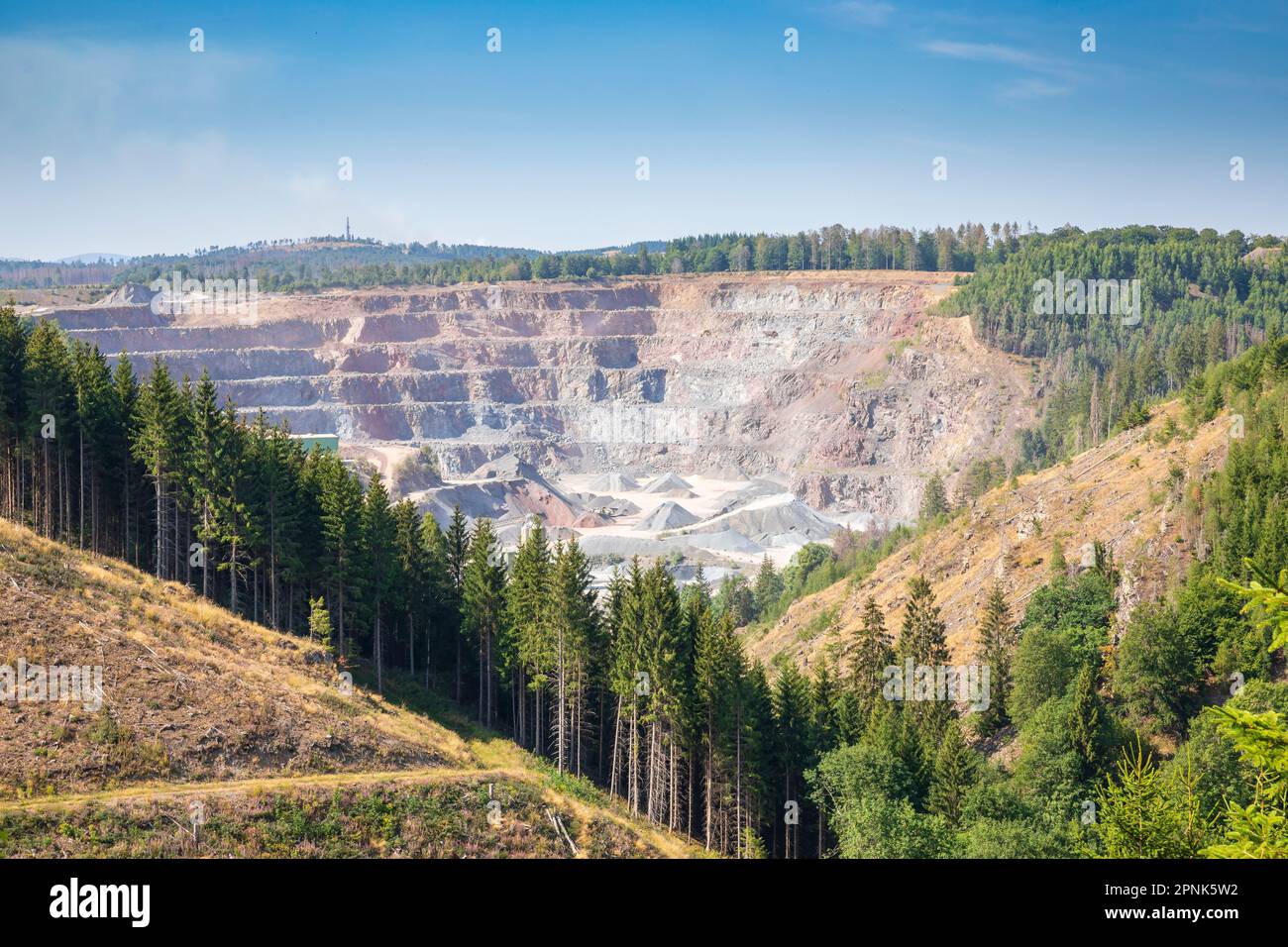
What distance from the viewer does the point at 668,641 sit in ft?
145

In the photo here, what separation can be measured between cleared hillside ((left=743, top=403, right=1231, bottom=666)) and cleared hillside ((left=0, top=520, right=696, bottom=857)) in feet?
99.1

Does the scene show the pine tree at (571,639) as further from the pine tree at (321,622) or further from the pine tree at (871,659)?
the pine tree at (871,659)

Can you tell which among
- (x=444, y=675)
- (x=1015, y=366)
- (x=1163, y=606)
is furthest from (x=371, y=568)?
(x=1015, y=366)

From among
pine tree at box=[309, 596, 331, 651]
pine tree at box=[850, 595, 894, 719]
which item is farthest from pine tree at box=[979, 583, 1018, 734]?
pine tree at box=[309, 596, 331, 651]

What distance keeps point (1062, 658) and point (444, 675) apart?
2736 centimetres

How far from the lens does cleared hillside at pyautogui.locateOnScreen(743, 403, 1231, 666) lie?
2285 inches

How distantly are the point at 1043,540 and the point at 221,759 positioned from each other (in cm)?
4847

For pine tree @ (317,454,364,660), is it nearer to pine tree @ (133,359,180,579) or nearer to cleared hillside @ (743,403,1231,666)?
pine tree @ (133,359,180,579)

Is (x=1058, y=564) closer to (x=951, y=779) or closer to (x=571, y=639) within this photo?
(x=951, y=779)

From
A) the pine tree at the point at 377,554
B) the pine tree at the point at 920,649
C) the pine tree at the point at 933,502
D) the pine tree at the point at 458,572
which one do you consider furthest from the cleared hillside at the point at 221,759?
the pine tree at the point at 933,502

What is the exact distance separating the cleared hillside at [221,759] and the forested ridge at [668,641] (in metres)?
5.27

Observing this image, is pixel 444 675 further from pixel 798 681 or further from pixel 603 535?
pixel 603 535

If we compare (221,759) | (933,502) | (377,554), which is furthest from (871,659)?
(933,502)

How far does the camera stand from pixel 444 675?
55125mm
